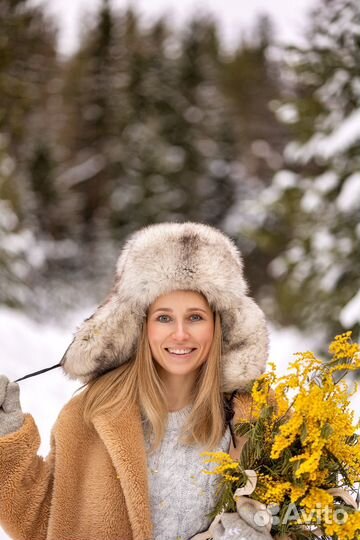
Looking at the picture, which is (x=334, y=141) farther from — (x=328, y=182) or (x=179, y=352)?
(x=179, y=352)

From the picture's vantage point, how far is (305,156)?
770 centimetres

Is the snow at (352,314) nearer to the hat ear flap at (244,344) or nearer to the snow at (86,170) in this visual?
the hat ear flap at (244,344)

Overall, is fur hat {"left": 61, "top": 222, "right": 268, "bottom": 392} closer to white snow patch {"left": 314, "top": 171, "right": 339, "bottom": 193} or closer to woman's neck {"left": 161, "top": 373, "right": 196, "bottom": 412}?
woman's neck {"left": 161, "top": 373, "right": 196, "bottom": 412}

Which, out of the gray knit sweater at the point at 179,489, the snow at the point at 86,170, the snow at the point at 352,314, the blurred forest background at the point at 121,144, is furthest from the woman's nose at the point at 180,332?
the snow at the point at 86,170

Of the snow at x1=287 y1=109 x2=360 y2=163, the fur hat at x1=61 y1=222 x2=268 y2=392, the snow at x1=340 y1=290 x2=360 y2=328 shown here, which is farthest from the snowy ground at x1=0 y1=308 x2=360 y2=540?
the snow at x1=287 y1=109 x2=360 y2=163

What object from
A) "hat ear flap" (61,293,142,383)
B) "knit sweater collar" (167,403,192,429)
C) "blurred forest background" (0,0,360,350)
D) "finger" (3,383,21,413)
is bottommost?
"knit sweater collar" (167,403,192,429)

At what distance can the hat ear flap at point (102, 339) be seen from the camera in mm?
2496

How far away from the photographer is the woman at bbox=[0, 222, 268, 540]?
7.66ft

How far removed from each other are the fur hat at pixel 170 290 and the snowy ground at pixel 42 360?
1575 mm

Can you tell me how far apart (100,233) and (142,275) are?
574 inches

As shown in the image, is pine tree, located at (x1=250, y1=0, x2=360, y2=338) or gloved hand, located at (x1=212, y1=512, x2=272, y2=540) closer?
gloved hand, located at (x1=212, y1=512, x2=272, y2=540)

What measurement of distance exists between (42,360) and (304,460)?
6.96 metres

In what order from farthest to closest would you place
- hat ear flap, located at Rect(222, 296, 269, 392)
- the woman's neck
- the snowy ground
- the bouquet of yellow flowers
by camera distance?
the snowy ground < the woman's neck < hat ear flap, located at Rect(222, 296, 269, 392) < the bouquet of yellow flowers

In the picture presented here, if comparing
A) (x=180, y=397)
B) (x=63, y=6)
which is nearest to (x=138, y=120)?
(x=63, y=6)
